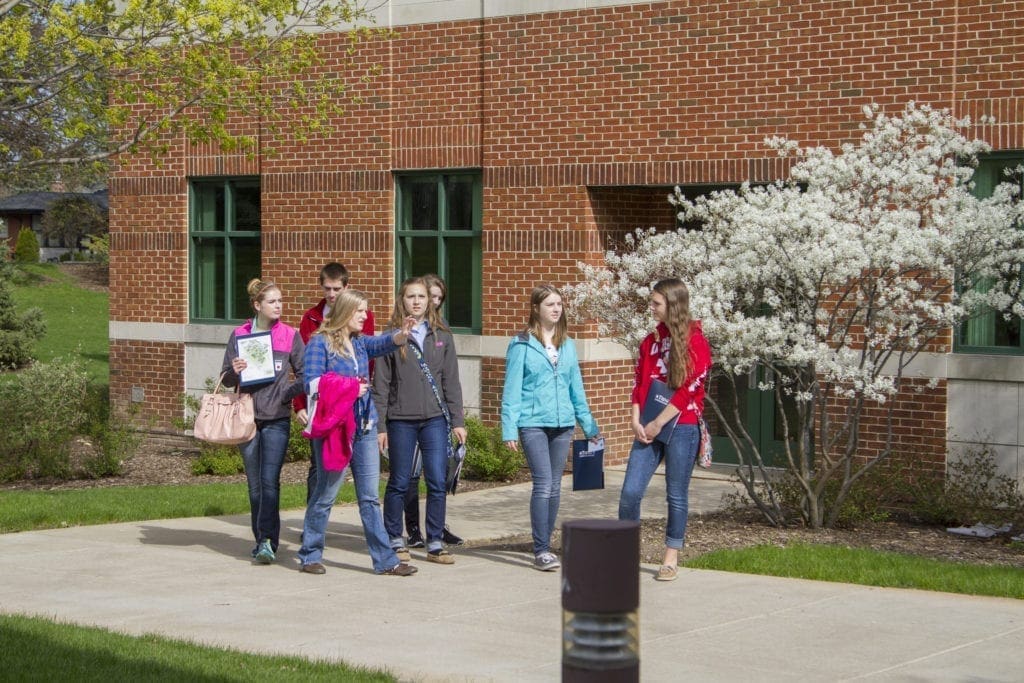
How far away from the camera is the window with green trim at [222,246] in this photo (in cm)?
1819

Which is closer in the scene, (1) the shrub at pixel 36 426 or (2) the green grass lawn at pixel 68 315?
(1) the shrub at pixel 36 426

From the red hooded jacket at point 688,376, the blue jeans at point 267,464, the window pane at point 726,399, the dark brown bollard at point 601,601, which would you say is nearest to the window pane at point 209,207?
the window pane at point 726,399

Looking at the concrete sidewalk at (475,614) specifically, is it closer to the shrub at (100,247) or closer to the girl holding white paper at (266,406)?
the girl holding white paper at (266,406)

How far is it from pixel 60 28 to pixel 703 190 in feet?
20.5

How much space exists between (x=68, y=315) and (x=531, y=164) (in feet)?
121

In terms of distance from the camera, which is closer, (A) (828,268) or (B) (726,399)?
(A) (828,268)

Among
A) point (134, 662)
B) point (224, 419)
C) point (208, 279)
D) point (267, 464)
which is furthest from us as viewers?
point (208, 279)

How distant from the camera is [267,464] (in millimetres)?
9750

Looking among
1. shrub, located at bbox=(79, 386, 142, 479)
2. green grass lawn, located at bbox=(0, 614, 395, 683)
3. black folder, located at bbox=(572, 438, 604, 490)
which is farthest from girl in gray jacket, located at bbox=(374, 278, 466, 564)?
shrub, located at bbox=(79, 386, 142, 479)

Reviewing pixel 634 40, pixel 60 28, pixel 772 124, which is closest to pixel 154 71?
pixel 60 28

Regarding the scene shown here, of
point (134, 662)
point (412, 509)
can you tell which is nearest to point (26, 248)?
point (412, 509)

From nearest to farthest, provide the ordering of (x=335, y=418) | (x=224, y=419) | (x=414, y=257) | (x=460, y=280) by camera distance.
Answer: (x=335, y=418) → (x=224, y=419) → (x=460, y=280) → (x=414, y=257)

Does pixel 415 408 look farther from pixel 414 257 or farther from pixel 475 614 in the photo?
pixel 414 257

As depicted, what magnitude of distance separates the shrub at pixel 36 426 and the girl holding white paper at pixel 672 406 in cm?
798
